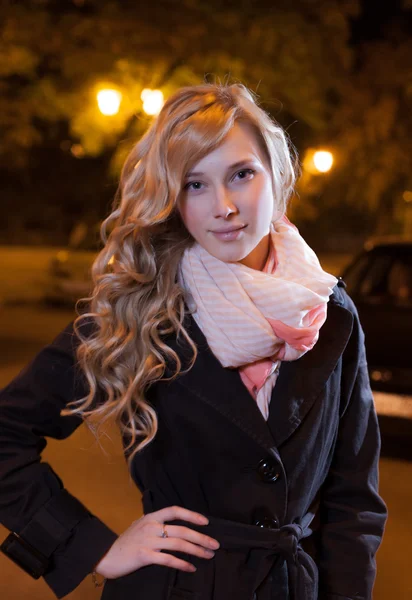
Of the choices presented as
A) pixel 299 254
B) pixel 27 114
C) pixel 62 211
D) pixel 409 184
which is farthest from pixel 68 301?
pixel 62 211

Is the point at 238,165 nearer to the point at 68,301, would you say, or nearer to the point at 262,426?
the point at 262,426

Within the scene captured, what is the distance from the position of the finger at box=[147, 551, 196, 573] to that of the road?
4.70ft

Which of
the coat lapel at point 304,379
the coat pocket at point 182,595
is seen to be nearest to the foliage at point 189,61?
the coat lapel at point 304,379

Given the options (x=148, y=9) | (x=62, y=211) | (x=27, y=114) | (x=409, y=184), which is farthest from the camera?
(x=62, y=211)

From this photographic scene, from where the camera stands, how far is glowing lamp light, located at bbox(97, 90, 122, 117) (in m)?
15.6

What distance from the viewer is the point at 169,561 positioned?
2000 mm

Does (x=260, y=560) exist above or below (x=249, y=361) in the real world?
below

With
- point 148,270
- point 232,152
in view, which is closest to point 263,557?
point 148,270

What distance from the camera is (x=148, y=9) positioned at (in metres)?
15.5

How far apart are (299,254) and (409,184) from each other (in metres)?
20.2

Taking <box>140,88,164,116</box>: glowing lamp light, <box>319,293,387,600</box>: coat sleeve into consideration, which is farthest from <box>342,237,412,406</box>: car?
<box>140,88,164,116</box>: glowing lamp light

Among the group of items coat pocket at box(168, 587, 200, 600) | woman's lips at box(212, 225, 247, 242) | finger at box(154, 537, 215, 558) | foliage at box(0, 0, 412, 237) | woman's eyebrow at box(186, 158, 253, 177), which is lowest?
coat pocket at box(168, 587, 200, 600)

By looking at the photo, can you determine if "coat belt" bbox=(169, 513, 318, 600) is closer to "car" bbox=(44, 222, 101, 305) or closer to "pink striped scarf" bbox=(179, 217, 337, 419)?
"pink striped scarf" bbox=(179, 217, 337, 419)

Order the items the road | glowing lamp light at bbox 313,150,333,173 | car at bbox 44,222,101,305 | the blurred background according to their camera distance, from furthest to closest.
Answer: car at bbox 44,222,101,305 < glowing lamp light at bbox 313,150,333,173 < the blurred background < the road
